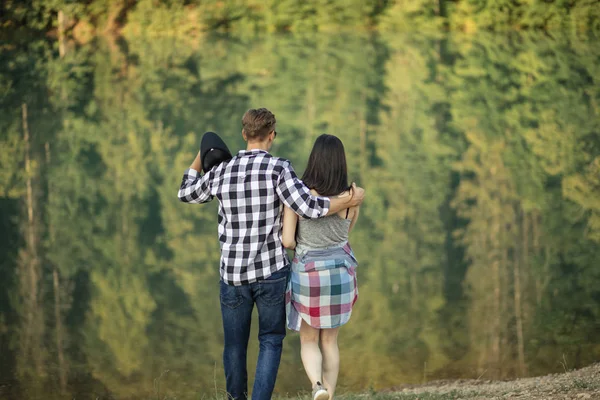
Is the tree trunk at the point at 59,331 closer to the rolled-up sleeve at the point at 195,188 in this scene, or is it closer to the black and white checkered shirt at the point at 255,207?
the rolled-up sleeve at the point at 195,188

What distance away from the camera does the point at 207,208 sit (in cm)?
989

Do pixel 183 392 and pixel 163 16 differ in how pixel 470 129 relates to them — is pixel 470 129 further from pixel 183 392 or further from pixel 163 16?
pixel 163 16

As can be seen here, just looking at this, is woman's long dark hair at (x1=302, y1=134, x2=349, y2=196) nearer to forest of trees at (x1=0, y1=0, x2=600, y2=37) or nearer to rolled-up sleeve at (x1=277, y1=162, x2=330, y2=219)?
rolled-up sleeve at (x1=277, y1=162, x2=330, y2=219)

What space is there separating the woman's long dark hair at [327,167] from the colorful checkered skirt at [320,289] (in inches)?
9.8

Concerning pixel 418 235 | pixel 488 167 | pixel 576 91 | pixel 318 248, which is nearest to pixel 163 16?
pixel 576 91

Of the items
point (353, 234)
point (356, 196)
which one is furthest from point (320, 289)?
point (353, 234)

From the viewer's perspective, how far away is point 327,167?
3566 millimetres

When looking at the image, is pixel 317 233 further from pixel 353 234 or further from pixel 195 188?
pixel 353 234

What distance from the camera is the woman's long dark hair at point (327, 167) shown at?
356cm

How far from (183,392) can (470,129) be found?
8888 millimetres

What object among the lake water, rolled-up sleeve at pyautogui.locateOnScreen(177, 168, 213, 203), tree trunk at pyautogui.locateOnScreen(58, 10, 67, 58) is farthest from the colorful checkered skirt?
tree trunk at pyautogui.locateOnScreen(58, 10, 67, 58)

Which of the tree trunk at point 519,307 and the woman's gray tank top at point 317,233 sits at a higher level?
the woman's gray tank top at point 317,233

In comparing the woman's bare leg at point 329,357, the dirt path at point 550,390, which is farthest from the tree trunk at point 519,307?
the woman's bare leg at point 329,357

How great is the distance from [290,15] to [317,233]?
1066 inches
